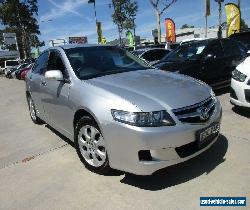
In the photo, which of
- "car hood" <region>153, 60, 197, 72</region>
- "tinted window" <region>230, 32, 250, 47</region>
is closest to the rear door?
"car hood" <region>153, 60, 197, 72</region>

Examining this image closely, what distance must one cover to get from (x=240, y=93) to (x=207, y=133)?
2221 mm

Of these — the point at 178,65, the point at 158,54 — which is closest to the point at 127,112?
the point at 178,65

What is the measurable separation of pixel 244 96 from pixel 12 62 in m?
40.7

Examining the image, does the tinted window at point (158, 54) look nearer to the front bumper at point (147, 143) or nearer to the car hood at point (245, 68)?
the car hood at point (245, 68)

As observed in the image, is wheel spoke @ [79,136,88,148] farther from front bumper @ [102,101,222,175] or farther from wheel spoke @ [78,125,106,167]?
front bumper @ [102,101,222,175]

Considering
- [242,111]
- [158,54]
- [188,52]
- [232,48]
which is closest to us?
[242,111]

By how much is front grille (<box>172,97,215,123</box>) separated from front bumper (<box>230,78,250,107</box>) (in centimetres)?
191

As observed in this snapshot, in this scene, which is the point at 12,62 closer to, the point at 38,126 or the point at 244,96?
the point at 38,126

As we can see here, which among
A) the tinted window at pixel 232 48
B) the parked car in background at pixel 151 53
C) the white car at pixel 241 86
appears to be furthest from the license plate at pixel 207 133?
the parked car in background at pixel 151 53

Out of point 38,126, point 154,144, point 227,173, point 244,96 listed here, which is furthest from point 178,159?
point 38,126

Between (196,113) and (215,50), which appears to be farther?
(215,50)

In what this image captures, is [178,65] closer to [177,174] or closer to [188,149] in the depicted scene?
[177,174]

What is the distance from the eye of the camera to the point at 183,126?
3.39m

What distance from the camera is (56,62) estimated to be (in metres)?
5.10
